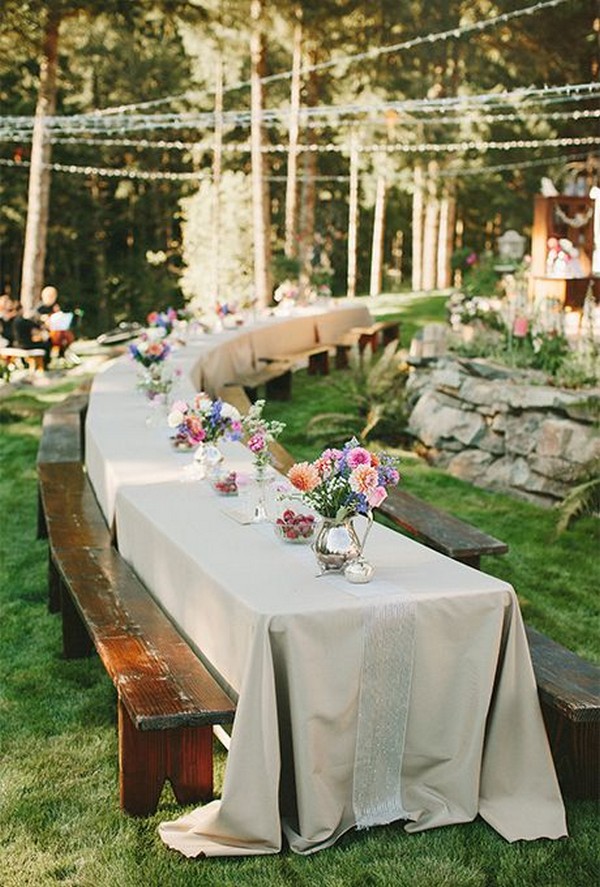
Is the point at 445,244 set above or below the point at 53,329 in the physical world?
above

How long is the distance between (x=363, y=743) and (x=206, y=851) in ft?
2.21

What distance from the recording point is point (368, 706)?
428cm

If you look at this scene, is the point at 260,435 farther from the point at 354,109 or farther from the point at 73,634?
the point at 354,109

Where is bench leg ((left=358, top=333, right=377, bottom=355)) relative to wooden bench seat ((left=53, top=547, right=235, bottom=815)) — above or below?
below

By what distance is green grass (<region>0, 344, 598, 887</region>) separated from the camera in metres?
4.09

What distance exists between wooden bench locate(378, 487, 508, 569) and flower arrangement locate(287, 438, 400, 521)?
166 centimetres

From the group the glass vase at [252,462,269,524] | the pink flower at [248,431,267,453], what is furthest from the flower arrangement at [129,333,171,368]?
the pink flower at [248,431,267,453]

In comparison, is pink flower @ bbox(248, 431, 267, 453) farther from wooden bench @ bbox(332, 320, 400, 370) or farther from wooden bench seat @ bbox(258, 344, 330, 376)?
wooden bench @ bbox(332, 320, 400, 370)

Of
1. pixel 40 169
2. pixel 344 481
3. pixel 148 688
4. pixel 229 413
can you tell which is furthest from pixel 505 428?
pixel 40 169

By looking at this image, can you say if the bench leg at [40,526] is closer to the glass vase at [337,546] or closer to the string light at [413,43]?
the glass vase at [337,546]

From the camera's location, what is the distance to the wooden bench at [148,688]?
13.8ft

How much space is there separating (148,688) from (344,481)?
3.51 ft

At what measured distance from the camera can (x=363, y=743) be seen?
4293 mm

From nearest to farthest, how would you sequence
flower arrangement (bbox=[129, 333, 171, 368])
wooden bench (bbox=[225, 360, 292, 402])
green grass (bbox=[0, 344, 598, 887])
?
1. green grass (bbox=[0, 344, 598, 887])
2. flower arrangement (bbox=[129, 333, 171, 368])
3. wooden bench (bbox=[225, 360, 292, 402])
